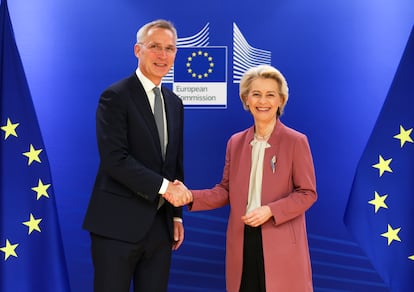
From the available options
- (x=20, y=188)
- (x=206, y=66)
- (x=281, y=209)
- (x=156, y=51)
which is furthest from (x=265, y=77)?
(x=20, y=188)

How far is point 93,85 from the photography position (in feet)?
10.8

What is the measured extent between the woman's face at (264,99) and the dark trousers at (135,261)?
0.72 m

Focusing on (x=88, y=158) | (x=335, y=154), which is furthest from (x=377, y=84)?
(x=88, y=158)

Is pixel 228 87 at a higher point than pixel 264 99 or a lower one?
higher

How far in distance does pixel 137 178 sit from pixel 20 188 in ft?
2.35

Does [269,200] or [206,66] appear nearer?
[269,200]

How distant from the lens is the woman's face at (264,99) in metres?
2.50

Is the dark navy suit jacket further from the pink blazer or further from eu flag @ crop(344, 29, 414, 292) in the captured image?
eu flag @ crop(344, 29, 414, 292)

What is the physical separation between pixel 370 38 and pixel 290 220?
142cm

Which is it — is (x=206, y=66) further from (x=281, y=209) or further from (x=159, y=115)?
(x=281, y=209)

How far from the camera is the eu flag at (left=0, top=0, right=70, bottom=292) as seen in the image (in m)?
2.59

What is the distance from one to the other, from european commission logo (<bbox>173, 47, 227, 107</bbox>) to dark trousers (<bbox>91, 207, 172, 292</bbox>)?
97 centimetres

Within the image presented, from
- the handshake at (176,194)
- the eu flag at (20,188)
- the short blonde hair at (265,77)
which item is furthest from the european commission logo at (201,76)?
the eu flag at (20,188)

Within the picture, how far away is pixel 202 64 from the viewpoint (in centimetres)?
323
